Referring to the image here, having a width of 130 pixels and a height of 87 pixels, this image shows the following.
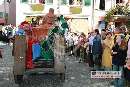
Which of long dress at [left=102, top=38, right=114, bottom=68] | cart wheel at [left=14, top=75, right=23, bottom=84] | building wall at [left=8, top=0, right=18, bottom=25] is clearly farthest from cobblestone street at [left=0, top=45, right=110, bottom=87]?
building wall at [left=8, top=0, right=18, bottom=25]

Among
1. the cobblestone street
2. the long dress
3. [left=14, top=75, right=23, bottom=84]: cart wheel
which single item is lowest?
the cobblestone street

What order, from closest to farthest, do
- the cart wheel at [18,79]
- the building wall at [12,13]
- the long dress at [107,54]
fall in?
the cart wheel at [18,79] → the long dress at [107,54] → the building wall at [12,13]

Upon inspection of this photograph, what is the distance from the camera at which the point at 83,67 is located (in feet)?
62.6

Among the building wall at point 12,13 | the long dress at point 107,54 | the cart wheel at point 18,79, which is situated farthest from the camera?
the building wall at point 12,13

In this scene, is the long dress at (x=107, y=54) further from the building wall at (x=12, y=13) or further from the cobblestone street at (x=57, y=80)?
the building wall at (x=12, y=13)

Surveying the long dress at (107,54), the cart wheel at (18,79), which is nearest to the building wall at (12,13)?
the long dress at (107,54)

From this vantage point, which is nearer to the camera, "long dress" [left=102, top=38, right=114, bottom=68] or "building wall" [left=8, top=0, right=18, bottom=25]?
"long dress" [left=102, top=38, right=114, bottom=68]

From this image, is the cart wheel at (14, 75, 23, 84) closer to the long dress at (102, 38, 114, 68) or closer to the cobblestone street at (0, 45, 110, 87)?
the cobblestone street at (0, 45, 110, 87)

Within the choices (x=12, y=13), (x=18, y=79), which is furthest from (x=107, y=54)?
(x=12, y=13)

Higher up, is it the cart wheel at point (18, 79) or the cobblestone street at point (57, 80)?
the cart wheel at point (18, 79)

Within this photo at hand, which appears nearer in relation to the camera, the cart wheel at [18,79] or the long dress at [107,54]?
the cart wheel at [18,79]

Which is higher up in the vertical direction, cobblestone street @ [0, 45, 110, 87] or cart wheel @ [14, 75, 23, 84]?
cart wheel @ [14, 75, 23, 84]

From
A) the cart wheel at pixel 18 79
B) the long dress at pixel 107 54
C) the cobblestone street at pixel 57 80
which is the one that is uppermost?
the long dress at pixel 107 54

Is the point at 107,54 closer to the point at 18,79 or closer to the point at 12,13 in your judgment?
the point at 18,79
